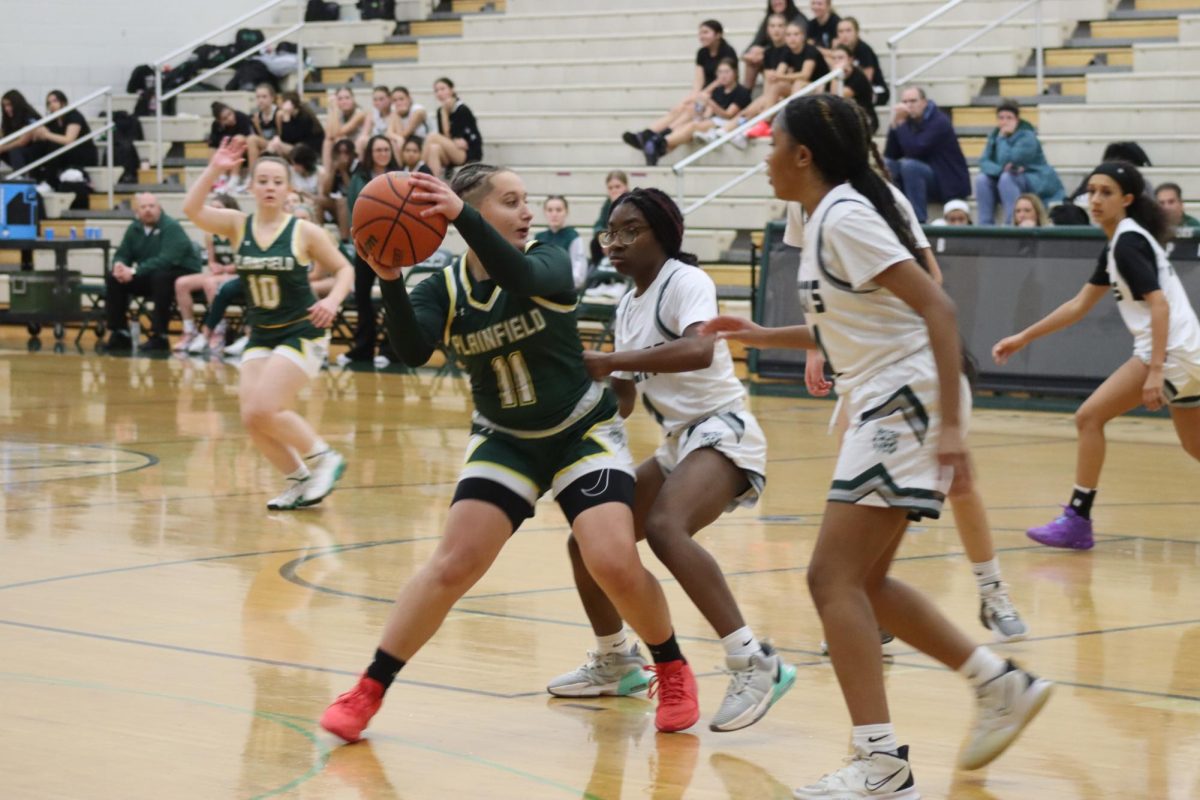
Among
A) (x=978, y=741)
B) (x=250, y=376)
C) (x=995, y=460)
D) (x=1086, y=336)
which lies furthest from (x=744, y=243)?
(x=978, y=741)

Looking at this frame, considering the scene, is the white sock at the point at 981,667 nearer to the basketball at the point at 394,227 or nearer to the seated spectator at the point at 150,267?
the basketball at the point at 394,227

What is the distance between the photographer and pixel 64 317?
19.2 m

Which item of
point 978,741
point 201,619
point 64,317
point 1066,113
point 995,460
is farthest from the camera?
point 64,317

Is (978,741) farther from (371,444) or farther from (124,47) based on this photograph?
(124,47)

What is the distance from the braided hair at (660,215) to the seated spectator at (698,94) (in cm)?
1318

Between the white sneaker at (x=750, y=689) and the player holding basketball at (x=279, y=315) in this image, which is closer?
the white sneaker at (x=750, y=689)

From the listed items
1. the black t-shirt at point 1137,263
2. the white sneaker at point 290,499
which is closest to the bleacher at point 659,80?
the black t-shirt at point 1137,263

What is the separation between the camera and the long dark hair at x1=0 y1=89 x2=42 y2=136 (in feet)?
74.2

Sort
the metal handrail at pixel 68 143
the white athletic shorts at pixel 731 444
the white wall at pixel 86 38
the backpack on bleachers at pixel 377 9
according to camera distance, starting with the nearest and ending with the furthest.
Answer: the white athletic shorts at pixel 731 444 < the metal handrail at pixel 68 143 < the backpack on bleachers at pixel 377 9 < the white wall at pixel 86 38

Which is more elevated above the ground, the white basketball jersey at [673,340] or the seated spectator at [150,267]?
the white basketball jersey at [673,340]

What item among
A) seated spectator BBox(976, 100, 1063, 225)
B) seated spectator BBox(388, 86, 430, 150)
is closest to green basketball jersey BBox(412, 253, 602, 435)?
seated spectator BBox(976, 100, 1063, 225)

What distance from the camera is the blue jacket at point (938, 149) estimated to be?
1606 cm

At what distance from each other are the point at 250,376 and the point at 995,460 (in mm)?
4612

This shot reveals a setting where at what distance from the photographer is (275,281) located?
9.20m
